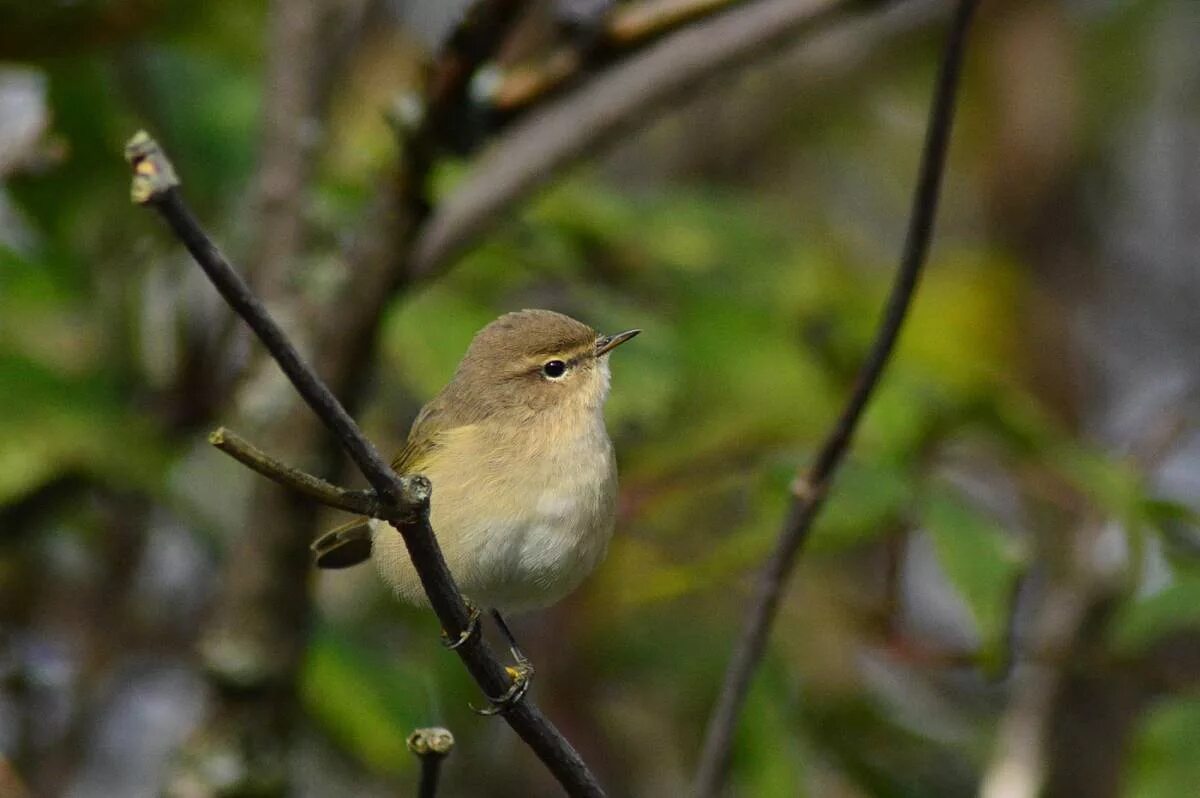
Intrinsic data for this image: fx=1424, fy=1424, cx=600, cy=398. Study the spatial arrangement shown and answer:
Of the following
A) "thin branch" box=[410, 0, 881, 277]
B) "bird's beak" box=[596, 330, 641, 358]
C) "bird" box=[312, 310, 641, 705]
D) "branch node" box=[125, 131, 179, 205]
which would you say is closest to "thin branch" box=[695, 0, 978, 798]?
"bird" box=[312, 310, 641, 705]

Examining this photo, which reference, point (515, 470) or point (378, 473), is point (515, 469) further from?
point (378, 473)

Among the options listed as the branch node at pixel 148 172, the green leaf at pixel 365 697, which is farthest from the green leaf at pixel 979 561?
the branch node at pixel 148 172

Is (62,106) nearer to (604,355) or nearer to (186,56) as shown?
(186,56)

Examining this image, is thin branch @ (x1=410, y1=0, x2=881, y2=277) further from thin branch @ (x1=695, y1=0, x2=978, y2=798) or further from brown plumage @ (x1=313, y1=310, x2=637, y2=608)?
thin branch @ (x1=695, y1=0, x2=978, y2=798)

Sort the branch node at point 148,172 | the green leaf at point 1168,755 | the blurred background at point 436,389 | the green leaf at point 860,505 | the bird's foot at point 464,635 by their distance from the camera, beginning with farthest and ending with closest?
the blurred background at point 436,389 → the green leaf at point 860,505 → the green leaf at point 1168,755 → the bird's foot at point 464,635 → the branch node at point 148,172

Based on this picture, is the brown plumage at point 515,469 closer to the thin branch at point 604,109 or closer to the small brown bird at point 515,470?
the small brown bird at point 515,470

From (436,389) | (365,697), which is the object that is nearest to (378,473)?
(436,389)

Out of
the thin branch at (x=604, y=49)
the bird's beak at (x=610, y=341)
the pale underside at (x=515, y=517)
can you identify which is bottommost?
the pale underside at (x=515, y=517)
